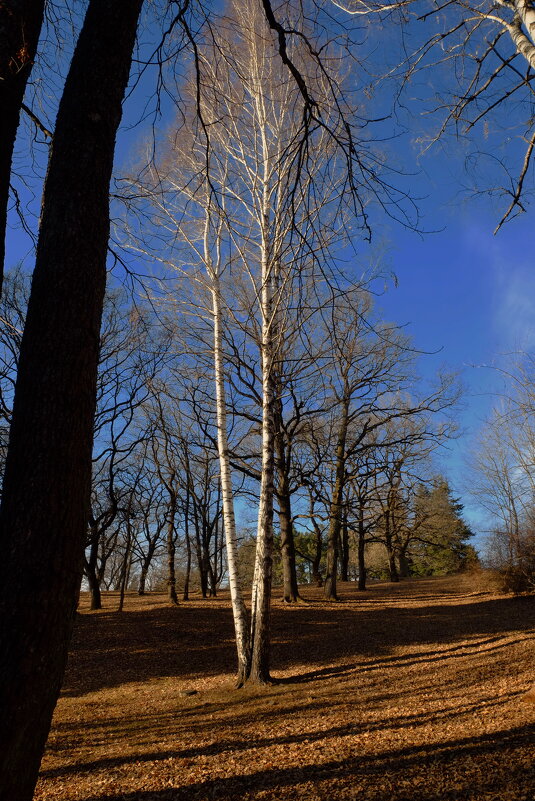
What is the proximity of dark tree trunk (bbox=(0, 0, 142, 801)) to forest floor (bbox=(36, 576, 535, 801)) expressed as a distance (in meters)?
2.96

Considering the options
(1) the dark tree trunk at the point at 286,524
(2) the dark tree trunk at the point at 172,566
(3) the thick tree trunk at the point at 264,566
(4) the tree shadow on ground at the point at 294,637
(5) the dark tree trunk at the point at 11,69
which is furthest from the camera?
(2) the dark tree trunk at the point at 172,566

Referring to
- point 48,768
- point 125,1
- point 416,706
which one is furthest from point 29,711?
point 416,706

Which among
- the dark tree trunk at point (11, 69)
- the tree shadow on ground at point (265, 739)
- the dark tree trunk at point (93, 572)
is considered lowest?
the tree shadow on ground at point (265, 739)

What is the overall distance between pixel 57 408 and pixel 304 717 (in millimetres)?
5387

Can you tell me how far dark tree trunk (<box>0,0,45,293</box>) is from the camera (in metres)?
2.41

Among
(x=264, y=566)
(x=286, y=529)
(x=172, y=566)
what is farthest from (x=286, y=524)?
(x=264, y=566)

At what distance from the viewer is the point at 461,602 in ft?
54.2

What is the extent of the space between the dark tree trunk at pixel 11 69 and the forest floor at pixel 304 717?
14.2ft

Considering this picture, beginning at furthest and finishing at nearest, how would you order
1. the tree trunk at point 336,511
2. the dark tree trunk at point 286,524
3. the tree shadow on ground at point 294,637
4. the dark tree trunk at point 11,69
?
the tree trunk at point 336,511, the dark tree trunk at point 286,524, the tree shadow on ground at point 294,637, the dark tree trunk at point 11,69

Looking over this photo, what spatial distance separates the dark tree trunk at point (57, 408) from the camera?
1647mm

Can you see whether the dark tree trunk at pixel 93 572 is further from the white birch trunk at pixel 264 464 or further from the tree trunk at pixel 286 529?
the white birch trunk at pixel 264 464

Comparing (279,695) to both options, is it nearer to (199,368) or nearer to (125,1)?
(199,368)

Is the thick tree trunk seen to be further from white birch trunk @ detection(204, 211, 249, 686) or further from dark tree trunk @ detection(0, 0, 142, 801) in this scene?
dark tree trunk @ detection(0, 0, 142, 801)

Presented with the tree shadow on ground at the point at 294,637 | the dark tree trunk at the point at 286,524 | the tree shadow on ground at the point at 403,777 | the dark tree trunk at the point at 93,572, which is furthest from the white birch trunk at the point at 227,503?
the dark tree trunk at the point at 93,572
